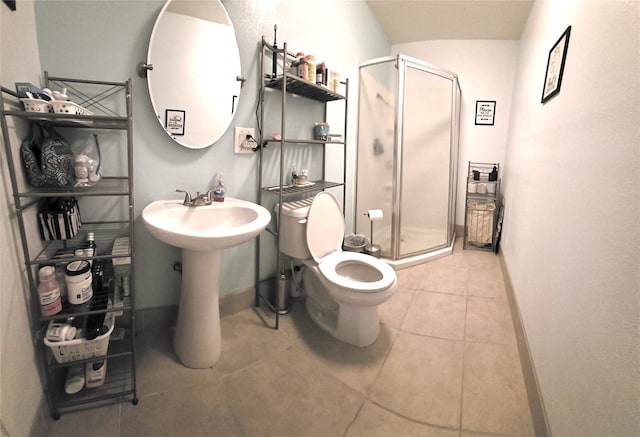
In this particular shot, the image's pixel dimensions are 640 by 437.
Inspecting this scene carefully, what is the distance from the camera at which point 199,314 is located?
1498mm

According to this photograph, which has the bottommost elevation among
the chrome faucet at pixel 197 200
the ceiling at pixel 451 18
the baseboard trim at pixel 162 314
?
the baseboard trim at pixel 162 314

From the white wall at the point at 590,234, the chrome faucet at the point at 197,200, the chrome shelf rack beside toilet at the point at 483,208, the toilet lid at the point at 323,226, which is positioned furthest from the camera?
the chrome shelf rack beside toilet at the point at 483,208

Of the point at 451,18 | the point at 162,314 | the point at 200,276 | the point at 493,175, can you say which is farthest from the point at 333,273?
the point at 451,18

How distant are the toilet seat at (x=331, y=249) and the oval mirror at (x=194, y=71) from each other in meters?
0.75

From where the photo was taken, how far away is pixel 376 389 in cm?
144

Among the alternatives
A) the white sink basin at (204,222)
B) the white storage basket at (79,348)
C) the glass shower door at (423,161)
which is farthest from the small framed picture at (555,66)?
the white storage basket at (79,348)

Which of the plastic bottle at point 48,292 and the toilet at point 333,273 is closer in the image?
the plastic bottle at point 48,292

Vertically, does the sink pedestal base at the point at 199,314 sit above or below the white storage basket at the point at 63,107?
below

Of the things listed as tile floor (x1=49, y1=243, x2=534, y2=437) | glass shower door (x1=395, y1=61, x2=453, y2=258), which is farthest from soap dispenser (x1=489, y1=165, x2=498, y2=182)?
tile floor (x1=49, y1=243, x2=534, y2=437)

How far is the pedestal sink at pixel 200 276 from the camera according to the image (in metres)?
1.44

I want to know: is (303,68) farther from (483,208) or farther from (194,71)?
(483,208)

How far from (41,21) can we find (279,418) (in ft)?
6.21

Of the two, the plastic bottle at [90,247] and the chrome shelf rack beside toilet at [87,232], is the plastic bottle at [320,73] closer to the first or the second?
the chrome shelf rack beside toilet at [87,232]

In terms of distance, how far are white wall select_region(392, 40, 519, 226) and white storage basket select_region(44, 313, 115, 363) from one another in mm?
3784
